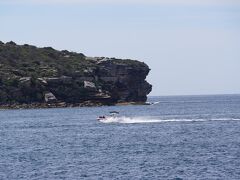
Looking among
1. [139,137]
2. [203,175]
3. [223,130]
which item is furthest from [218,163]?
[223,130]

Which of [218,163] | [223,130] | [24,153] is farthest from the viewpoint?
[223,130]

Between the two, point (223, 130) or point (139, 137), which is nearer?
point (139, 137)

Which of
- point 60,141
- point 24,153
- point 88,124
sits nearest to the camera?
point 24,153

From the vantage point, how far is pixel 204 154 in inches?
2990

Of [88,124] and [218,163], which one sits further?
[88,124]

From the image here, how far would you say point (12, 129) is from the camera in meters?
128

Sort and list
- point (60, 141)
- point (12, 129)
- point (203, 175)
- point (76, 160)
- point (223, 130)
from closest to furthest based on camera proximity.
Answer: point (203, 175) < point (76, 160) < point (60, 141) < point (223, 130) < point (12, 129)

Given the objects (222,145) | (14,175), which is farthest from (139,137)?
(14,175)

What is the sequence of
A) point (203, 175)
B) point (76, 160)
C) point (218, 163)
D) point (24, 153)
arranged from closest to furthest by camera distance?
point (203, 175) → point (218, 163) → point (76, 160) → point (24, 153)

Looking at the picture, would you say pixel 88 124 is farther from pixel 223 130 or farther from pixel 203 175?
pixel 203 175

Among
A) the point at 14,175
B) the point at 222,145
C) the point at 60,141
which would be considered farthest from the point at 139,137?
the point at 14,175

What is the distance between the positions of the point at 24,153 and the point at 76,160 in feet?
36.9

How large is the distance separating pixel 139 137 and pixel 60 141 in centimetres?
1207

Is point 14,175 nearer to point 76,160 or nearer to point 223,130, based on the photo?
point 76,160
